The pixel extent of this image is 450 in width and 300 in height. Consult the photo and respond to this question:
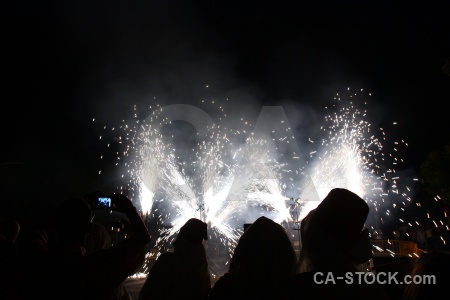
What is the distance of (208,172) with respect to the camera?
22.4 metres

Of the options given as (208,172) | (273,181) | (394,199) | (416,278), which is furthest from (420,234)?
(394,199)

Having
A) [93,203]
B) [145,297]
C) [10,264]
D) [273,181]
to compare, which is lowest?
[145,297]

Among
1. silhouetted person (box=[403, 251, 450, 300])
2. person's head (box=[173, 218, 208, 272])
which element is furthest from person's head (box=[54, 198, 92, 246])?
silhouetted person (box=[403, 251, 450, 300])

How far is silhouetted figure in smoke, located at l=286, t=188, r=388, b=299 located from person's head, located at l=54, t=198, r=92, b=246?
133 cm

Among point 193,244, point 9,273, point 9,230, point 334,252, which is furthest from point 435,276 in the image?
point 9,230

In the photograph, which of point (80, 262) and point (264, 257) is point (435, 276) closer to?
point (264, 257)

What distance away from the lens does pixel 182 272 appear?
11.6 ft

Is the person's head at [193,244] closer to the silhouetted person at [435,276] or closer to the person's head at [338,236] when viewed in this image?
the person's head at [338,236]

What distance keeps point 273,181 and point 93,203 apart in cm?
1951

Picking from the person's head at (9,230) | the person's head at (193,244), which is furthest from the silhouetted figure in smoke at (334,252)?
the person's head at (9,230)

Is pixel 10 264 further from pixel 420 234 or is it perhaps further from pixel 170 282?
pixel 420 234

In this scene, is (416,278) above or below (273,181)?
below

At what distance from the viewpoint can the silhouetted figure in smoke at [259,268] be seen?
2.00 metres

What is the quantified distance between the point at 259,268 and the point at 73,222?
1.21 meters
